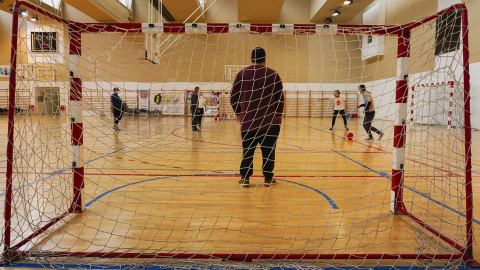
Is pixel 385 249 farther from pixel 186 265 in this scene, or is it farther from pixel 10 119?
pixel 10 119

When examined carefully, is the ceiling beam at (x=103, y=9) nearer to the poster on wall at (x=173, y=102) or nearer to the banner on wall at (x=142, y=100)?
the banner on wall at (x=142, y=100)

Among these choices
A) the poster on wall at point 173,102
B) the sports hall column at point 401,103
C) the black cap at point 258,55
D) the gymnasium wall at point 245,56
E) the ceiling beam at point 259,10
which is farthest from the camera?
the poster on wall at point 173,102

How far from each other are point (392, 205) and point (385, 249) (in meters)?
0.94

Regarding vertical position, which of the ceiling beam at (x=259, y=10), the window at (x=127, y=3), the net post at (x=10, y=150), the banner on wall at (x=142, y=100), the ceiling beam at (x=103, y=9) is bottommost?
the net post at (x=10, y=150)

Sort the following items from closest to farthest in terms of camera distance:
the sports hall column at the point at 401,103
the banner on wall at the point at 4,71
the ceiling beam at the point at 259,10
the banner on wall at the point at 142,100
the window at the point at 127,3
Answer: the sports hall column at the point at 401,103, the ceiling beam at the point at 259,10, the window at the point at 127,3, the banner on wall at the point at 142,100, the banner on wall at the point at 4,71

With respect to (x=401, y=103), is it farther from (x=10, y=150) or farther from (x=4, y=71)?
(x=4, y=71)

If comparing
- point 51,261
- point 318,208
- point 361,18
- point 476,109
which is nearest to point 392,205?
point 318,208

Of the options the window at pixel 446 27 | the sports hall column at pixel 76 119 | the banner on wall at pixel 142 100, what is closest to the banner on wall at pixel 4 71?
the banner on wall at pixel 142 100

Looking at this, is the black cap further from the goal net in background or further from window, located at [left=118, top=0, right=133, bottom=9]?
window, located at [left=118, top=0, right=133, bottom=9]

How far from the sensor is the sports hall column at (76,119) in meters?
3.21

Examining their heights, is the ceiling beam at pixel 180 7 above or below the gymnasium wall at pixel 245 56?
above

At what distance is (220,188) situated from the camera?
427 cm

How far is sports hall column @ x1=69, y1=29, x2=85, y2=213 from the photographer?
321cm

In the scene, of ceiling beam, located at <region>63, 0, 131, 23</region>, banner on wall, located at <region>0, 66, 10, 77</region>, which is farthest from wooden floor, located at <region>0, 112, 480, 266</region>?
banner on wall, located at <region>0, 66, 10, 77</region>
